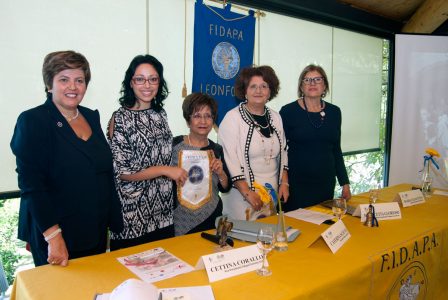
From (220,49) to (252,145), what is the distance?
1.29m

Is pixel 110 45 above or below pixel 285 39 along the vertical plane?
below

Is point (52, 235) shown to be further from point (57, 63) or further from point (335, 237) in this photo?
point (335, 237)

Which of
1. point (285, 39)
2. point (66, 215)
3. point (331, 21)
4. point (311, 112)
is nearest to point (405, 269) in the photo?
point (311, 112)

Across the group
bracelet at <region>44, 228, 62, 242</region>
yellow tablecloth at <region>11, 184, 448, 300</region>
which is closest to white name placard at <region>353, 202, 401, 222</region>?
yellow tablecloth at <region>11, 184, 448, 300</region>

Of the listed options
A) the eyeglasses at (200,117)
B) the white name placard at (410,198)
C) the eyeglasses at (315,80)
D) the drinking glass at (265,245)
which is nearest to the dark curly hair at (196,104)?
the eyeglasses at (200,117)

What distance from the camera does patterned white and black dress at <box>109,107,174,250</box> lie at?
1805 mm

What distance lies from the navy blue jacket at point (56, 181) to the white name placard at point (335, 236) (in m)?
1.01

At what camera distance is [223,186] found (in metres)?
2.15

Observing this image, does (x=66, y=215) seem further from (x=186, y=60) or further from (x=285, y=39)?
(x=285, y=39)

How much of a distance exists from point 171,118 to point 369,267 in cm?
200

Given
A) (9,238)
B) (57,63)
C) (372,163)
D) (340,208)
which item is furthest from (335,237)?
(372,163)

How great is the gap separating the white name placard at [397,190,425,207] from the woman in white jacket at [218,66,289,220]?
74cm

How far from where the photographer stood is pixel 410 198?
235 centimetres

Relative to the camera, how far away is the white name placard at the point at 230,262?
49.2 inches
